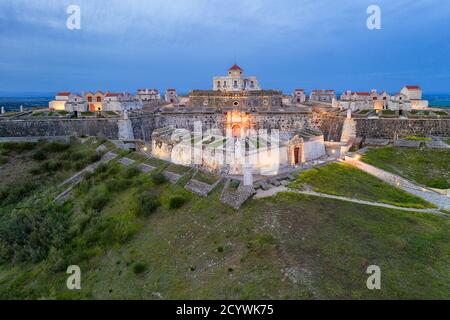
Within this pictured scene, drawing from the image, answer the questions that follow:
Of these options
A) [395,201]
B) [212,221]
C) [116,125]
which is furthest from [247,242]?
[116,125]

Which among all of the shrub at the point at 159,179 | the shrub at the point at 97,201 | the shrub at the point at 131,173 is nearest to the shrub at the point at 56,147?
the shrub at the point at 131,173

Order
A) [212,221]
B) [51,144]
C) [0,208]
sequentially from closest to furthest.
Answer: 1. [212,221]
2. [0,208]
3. [51,144]

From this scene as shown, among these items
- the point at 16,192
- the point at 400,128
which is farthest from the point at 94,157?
the point at 400,128

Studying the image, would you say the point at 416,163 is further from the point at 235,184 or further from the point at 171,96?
the point at 171,96

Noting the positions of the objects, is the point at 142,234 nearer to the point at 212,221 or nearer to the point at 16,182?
the point at 212,221

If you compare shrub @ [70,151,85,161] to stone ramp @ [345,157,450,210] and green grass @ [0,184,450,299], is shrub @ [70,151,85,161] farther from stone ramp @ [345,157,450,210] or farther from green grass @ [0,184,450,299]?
stone ramp @ [345,157,450,210]
